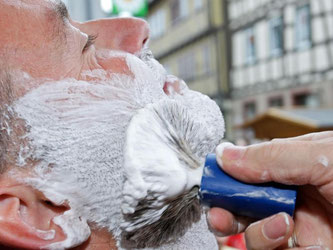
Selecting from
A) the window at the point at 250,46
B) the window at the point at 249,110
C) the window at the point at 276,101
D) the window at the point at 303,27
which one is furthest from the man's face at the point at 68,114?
the window at the point at 249,110

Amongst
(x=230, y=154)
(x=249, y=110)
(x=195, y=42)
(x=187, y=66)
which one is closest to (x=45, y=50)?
(x=230, y=154)

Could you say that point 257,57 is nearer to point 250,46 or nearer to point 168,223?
point 250,46

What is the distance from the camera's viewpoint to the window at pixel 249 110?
11.0 m

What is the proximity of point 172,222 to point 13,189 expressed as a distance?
0.37 metres

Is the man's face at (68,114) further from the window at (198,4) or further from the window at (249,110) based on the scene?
the window at (198,4)

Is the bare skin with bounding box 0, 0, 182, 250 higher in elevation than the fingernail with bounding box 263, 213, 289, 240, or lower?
higher

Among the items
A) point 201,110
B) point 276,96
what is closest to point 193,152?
point 201,110

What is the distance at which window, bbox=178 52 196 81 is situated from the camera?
13.0 m

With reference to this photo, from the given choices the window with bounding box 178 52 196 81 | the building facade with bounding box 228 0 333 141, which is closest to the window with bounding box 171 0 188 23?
the window with bounding box 178 52 196 81

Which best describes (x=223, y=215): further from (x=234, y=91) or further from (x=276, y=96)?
(x=234, y=91)

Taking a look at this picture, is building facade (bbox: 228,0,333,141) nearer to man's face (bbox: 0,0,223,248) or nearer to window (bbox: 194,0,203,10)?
window (bbox: 194,0,203,10)

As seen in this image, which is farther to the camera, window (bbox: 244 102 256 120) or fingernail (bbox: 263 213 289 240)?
window (bbox: 244 102 256 120)

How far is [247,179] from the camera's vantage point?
812mm

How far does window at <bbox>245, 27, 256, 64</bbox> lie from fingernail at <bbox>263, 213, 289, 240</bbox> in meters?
9.87
